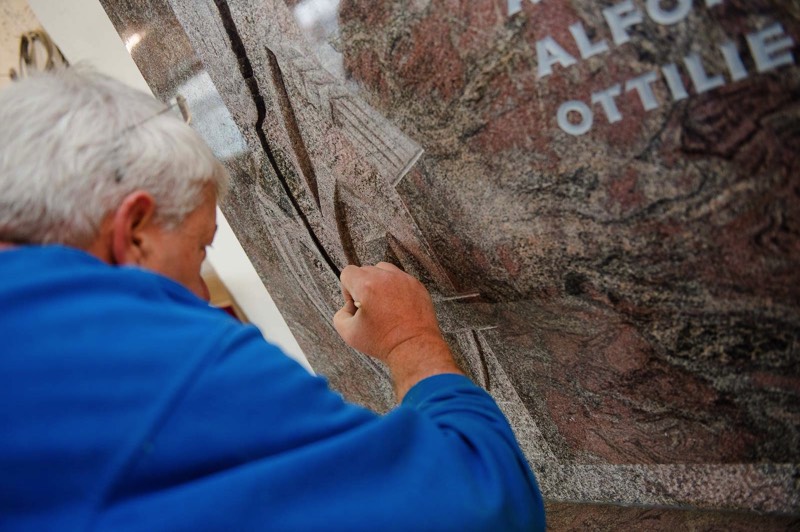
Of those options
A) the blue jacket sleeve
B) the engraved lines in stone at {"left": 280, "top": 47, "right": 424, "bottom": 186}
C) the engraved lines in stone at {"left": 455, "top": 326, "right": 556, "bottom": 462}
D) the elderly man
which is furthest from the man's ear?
the engraved lines in stone at {"left": 455, "top": 326, "right": 556, "bottom": 462}

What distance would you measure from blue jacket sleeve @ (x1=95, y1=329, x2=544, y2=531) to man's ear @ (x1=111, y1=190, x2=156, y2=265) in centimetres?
24

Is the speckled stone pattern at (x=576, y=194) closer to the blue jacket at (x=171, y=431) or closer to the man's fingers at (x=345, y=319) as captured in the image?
the man's fingers at (x=345, y=319)

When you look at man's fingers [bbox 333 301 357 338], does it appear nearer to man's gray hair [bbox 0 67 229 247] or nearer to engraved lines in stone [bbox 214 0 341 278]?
engraved lines in stone [bbox 214 0 341 278]

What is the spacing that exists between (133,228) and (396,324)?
55cm

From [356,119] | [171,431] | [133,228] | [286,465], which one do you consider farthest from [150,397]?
[356,119]

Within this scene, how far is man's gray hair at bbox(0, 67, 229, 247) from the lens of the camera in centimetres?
83

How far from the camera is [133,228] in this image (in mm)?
909

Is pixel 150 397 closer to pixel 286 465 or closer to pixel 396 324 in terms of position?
pixel 286 465

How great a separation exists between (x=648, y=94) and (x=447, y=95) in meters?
0.35

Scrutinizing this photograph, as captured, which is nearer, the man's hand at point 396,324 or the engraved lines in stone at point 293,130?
the man's hand at point 396,324

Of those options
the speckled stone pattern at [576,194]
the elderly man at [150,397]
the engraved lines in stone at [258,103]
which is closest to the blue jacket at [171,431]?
the elderly man at [150,397]

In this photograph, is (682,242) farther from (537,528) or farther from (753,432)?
(537,528)

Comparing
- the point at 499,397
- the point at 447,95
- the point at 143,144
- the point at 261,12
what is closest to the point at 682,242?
the point at 447,95

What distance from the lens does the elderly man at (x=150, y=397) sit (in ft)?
2.32
